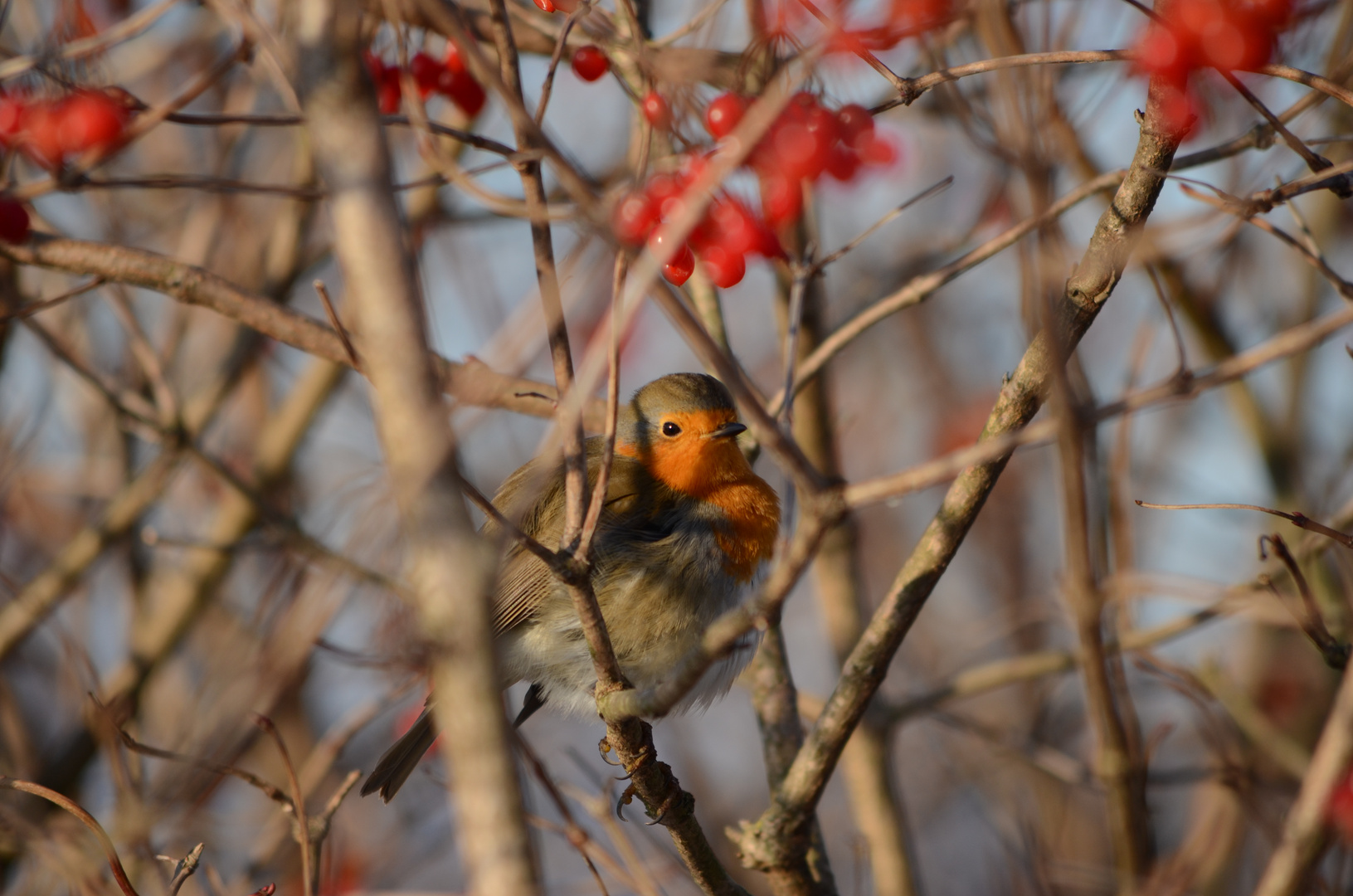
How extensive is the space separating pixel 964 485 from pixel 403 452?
1281 mm

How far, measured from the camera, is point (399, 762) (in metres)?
3.38

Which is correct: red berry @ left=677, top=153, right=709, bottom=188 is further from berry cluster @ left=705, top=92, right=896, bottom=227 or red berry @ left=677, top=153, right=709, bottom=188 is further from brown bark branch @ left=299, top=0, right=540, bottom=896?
brown bark branch @ left=299, top=0, right=540, bottom=896

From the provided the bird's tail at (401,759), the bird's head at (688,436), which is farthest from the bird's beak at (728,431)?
the bird's tail at (401,759)

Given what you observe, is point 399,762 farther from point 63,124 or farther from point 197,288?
point 63,124

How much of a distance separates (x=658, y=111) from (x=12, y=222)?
158cm

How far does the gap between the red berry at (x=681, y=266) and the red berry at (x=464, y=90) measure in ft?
3.62

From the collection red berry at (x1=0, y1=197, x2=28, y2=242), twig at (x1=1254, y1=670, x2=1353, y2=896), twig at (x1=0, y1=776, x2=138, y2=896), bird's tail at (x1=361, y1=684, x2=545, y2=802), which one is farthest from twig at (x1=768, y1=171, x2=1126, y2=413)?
red berry at (x1=0, y1=197, x2=28, y2=242)

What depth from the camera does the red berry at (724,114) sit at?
2.14 meters

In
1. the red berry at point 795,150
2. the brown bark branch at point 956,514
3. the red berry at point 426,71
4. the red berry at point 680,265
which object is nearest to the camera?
the brown bark branch at point 956,514

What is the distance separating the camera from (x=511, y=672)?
345 centimetres

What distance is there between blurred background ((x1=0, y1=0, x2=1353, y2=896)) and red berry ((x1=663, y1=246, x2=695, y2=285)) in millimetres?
289

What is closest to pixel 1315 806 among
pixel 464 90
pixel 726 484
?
pixel 726 484

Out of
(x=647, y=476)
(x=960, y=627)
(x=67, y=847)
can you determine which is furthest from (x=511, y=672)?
(x=960, y=627)

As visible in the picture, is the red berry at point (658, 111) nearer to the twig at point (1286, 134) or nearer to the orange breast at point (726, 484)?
the twig at point (1286, 134)
